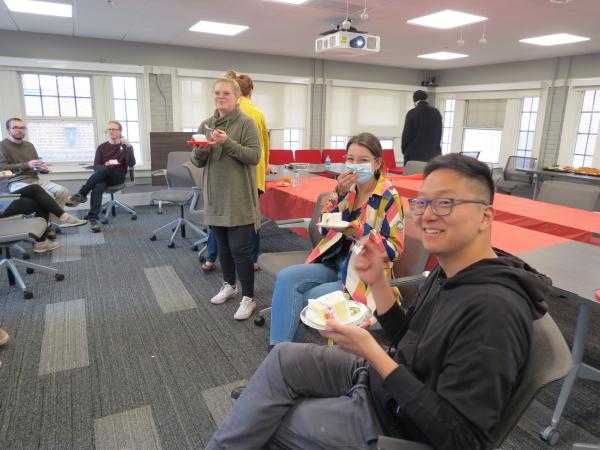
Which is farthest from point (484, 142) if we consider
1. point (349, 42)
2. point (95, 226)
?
point (95, 226)

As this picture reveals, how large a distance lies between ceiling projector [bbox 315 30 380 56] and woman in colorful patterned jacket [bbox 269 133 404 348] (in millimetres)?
2546

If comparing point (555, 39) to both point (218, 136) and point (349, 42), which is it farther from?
point (218, 136)

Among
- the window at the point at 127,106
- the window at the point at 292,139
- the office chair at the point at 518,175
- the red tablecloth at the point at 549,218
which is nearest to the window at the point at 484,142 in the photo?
the office chair at the point at 518,175

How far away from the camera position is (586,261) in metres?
1.88

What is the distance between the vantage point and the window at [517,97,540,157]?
7.63m

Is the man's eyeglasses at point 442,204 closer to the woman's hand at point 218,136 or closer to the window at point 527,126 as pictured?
the woman's hand at point 218,136

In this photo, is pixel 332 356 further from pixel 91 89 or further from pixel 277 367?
pixel 91 89

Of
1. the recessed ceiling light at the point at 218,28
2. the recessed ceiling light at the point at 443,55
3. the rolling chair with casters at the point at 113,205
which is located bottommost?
the rolling chair with casters at the point at 113,205

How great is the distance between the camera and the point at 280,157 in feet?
23.0

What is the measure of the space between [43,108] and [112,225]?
2338 mm

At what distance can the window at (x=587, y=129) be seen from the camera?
6809 millimetres

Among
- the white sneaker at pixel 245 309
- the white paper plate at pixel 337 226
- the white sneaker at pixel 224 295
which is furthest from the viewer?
the white sneaker at pixel 224 295

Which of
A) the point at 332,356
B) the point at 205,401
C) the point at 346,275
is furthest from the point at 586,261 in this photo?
the point at 205,401

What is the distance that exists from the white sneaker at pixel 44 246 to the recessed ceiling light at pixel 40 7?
7.91ft
